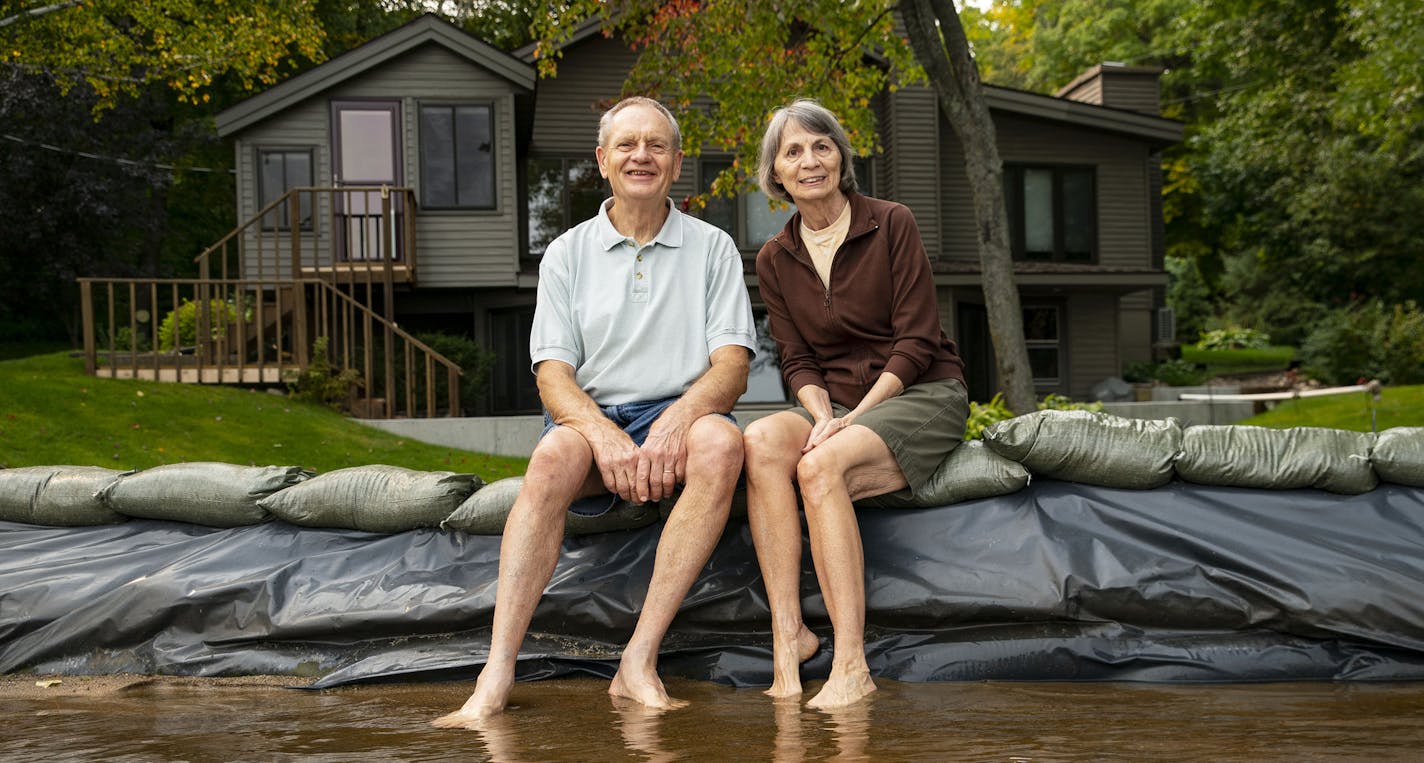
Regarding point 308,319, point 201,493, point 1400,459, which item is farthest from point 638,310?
point 308,319

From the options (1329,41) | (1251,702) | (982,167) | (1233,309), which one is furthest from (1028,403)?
(1233,309)

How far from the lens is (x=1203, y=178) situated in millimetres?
23578

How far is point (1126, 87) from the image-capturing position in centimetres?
1747

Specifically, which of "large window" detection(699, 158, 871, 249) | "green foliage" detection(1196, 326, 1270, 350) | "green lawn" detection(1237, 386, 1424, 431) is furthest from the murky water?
"green foliage" detection(1196, 326, 1270, 350)

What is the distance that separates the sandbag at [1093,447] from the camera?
338 cm

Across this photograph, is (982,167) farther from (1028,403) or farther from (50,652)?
(50,652)

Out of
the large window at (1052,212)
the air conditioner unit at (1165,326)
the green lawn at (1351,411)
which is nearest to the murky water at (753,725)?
the green lawn at (1351,411)

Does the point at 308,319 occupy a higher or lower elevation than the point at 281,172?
lower

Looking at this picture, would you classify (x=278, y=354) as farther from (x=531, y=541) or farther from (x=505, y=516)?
(x=531, y=541)

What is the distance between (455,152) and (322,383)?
12.7 feet

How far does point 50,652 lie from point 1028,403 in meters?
7.24

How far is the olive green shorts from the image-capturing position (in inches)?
128

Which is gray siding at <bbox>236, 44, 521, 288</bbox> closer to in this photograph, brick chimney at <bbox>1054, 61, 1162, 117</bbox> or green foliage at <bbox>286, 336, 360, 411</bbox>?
green foliage at <bbox>286, 336, 360, 411</bbox>

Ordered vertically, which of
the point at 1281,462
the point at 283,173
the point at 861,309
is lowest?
the point at 1281,462
